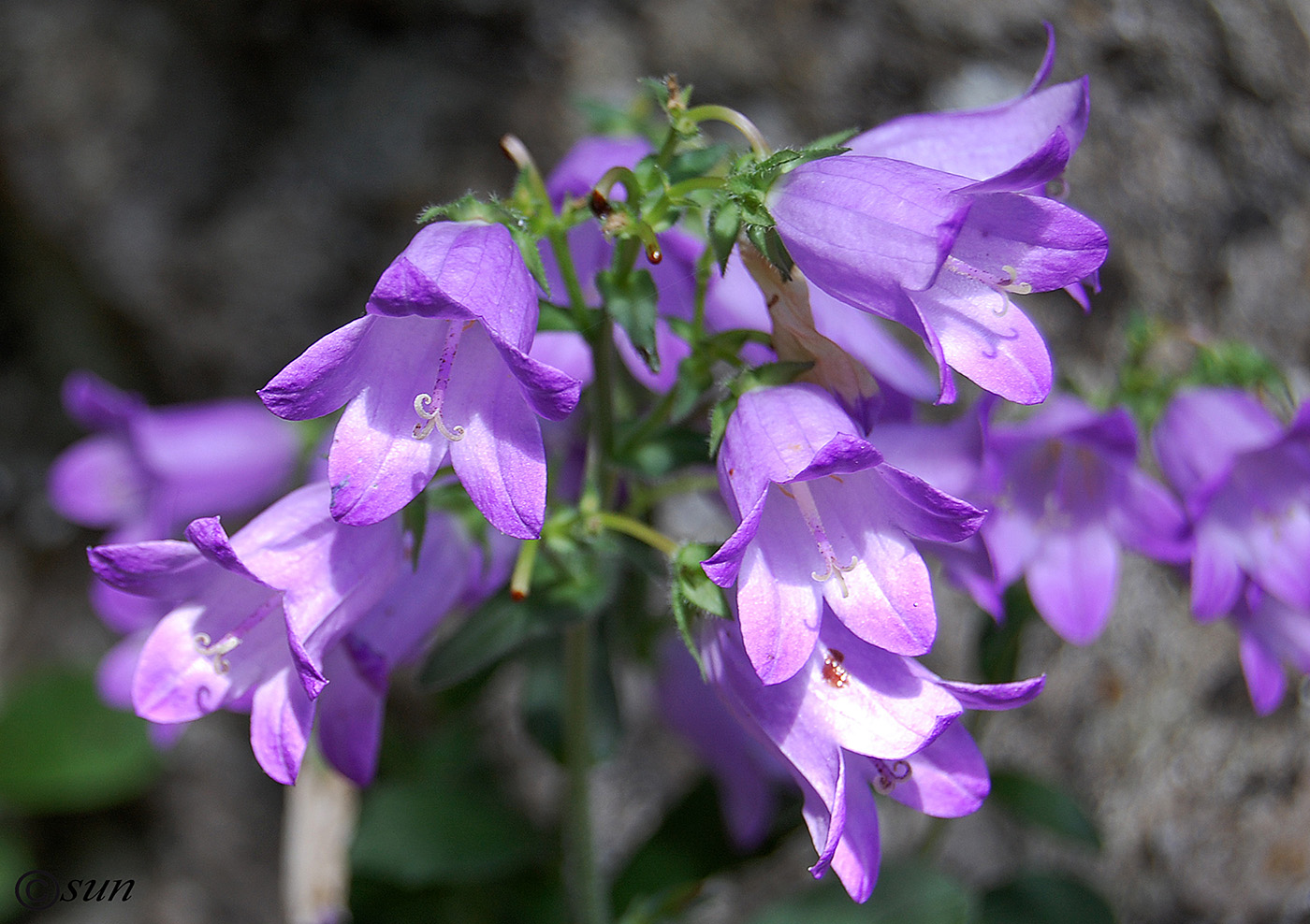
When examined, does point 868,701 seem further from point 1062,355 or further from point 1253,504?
point 1062,355

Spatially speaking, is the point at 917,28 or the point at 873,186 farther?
the point at 917,28

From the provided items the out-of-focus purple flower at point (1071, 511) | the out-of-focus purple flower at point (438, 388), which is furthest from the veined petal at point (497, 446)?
the out-of-focus purple flower at point (1071, 511)

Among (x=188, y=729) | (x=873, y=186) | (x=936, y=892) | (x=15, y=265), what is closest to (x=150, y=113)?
(x=15, y=265)

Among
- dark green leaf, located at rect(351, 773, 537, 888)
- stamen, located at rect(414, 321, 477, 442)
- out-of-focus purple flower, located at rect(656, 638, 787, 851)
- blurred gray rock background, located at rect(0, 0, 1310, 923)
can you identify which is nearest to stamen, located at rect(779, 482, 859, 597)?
stamen, located at rect(414, 321, 477, 442)

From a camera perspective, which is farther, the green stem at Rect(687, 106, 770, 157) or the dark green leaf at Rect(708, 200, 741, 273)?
the green stem at Rect(687, 106, 770, 157)

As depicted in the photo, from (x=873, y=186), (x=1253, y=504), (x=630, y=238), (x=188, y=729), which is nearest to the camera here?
(x=873, y=186)

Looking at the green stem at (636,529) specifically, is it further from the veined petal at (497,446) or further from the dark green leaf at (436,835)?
the dark green leaf at (436,835)

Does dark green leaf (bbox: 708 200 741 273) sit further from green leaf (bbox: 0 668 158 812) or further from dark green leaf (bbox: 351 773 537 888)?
green leaf (bbox: 0 668 158 812)
